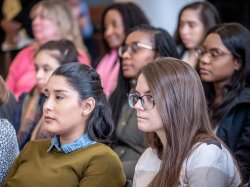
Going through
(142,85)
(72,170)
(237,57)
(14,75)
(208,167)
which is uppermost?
(142,85)

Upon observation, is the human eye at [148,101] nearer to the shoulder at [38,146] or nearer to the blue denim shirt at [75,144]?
the blue denim shirt at [75,144]

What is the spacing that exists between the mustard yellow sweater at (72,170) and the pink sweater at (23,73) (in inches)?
62.1

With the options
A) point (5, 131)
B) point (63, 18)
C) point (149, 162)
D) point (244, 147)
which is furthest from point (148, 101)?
point (63, 18)

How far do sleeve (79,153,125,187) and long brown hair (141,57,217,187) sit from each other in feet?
0.63

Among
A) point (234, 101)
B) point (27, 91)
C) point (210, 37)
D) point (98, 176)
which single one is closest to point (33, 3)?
point (27, 91)

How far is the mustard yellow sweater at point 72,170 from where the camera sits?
82.2 inches

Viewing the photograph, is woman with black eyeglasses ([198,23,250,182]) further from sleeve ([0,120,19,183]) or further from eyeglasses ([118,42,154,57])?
sleeve ([0,120,19,183])

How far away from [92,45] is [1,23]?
0.81 metres

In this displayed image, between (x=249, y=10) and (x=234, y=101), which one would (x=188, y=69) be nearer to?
(x=234, y=101)

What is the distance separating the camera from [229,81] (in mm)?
2836

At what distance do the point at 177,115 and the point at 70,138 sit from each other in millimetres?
512

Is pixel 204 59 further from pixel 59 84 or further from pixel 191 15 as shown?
pixel 59 84

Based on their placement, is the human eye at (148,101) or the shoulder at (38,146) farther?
the shoulder at (38,146)

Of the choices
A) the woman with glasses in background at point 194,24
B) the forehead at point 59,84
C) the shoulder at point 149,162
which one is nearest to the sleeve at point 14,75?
the woman with glasses in background at point 194,24
